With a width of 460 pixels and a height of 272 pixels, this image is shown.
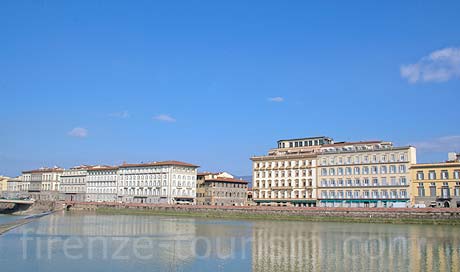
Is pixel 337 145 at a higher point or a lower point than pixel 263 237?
higher

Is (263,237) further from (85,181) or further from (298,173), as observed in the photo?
(85,181)

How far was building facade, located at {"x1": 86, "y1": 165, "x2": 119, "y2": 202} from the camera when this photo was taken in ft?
456

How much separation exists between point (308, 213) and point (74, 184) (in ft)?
307

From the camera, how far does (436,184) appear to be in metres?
83.2

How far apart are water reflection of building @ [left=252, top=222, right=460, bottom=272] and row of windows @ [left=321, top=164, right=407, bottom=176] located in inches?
1475

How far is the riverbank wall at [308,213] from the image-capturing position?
71250mm

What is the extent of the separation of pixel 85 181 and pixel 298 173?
75.7 metres

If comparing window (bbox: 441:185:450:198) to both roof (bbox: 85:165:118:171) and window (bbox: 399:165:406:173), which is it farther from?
roof (bbox: 85:165:118:171)

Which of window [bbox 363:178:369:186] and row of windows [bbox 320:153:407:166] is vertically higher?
row of windows [bbox 320:153:407:166]

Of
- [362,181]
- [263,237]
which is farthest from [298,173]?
[263,237]

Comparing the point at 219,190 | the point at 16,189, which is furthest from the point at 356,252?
the point at 16,189

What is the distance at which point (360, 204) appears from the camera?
304 ft

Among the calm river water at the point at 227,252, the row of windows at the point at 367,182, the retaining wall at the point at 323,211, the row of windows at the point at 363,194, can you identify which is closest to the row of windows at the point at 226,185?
the retaining wall at the point at 323,211

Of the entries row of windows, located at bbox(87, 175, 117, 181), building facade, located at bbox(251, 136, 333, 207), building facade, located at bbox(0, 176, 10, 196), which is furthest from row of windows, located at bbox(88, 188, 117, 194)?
building facade, located at bbox(0, 176, 10, 196)
